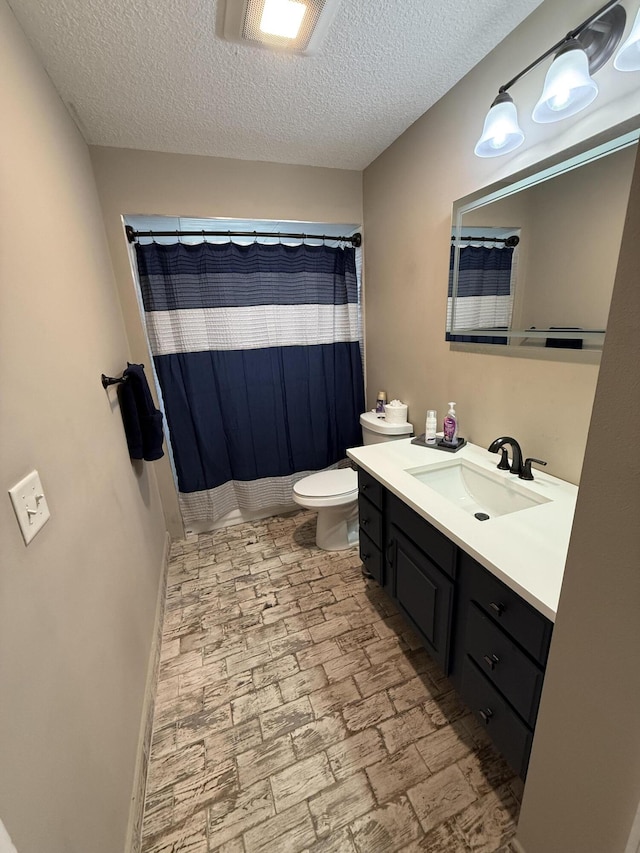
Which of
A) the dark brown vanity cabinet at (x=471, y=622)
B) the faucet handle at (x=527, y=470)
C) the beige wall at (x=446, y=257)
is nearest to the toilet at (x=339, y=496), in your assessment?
the beige wall at (x=446, y=257)

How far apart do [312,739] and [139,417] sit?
153cm

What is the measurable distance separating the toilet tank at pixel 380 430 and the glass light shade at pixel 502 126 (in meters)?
1.35

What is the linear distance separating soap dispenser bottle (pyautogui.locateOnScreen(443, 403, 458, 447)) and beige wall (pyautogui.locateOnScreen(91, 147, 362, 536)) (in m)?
1.54

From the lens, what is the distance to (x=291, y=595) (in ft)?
6.27

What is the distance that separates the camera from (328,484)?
7.02 feet

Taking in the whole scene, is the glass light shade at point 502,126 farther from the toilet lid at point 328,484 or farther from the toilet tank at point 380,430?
the toilet lid at point 328,484

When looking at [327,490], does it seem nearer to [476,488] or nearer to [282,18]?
[476,488]

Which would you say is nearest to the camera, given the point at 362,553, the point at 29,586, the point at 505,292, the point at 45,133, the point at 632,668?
the point at 632,668

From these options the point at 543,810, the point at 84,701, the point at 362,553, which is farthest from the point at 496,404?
the point at 84,701

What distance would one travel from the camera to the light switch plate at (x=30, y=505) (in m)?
0.69

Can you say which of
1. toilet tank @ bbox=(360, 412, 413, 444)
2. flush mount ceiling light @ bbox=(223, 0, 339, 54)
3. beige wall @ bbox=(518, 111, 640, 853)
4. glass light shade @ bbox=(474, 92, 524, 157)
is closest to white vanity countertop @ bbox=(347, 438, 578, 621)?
beige wall @ bbox=(518, 111, 640, 853)

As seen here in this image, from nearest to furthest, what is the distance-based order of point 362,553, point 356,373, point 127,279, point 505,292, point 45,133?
point 45,133 → point 505,292 → point 362,553 → point 127,279 → point 356,373

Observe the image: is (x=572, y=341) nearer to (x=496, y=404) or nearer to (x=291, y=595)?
A: (x=496, y=404)

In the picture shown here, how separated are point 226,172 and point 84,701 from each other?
2490mm
